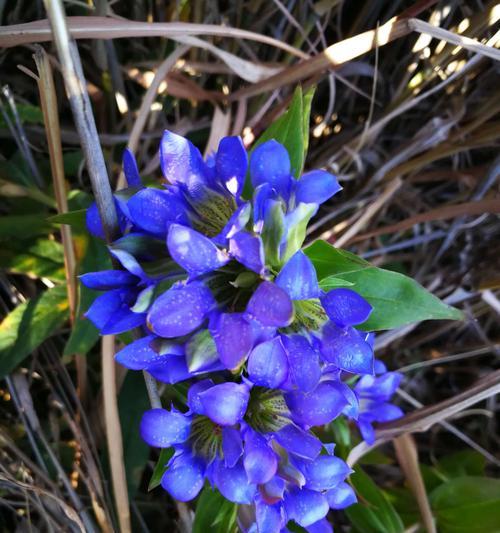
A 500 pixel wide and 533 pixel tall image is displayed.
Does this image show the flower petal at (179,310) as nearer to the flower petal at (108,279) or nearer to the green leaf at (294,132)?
the flower petal at (108,279)

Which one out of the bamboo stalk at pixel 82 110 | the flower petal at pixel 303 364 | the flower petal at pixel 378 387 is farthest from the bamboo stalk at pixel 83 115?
the flower petal at pixel 378 387

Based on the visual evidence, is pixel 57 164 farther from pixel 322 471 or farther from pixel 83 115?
pixel 322 471

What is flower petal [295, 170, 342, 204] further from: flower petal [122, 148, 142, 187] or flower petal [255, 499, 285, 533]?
flower petal [255, 499, 285, 533]

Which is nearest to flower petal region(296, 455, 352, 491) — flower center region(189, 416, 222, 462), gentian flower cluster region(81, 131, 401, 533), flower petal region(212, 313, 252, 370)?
gentian flower cluster region(81, 131, 401, 533)

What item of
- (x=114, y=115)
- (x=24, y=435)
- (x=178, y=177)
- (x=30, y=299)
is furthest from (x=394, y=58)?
(x=24, y=435)

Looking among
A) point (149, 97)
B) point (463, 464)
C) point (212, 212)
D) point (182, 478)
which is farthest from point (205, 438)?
point (463, 464)

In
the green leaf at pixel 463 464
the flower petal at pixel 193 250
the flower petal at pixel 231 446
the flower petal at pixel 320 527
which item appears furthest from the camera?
the green leaf at pixel 463 464
